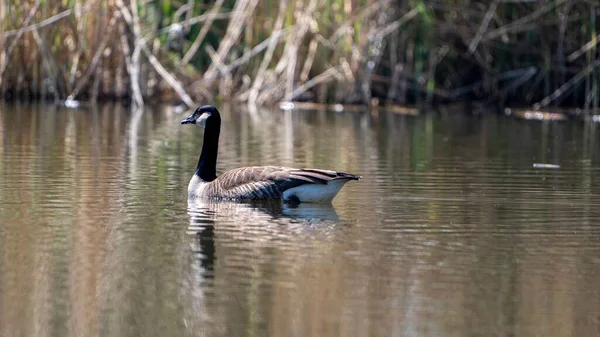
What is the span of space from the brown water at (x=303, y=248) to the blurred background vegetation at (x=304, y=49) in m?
6.55

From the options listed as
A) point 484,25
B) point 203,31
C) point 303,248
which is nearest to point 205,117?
point 303,248

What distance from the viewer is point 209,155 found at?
34.5 feet

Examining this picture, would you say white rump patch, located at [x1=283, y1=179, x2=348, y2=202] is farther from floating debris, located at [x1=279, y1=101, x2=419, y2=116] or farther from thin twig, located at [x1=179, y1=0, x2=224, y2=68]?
floating debris, located at [x1=279, y1=101, x2=419, y2=116]

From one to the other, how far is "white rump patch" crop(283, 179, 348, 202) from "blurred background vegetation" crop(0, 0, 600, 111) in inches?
433

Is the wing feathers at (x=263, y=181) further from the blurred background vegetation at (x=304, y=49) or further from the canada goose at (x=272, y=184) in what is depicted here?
the blurred background vegetation at (x=304, y=49)

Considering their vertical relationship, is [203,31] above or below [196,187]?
above

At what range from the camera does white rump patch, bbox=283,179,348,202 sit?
9.42m

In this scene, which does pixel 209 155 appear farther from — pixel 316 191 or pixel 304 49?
pixel 304 49

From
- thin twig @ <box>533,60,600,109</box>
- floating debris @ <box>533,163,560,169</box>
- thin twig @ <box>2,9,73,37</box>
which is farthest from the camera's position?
thin twig @ <box>533,60,600,109</box>

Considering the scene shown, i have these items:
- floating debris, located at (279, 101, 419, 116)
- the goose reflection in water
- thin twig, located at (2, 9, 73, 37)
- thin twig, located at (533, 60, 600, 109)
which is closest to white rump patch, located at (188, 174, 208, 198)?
the goose reflection in water

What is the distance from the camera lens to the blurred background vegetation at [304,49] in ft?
67.2

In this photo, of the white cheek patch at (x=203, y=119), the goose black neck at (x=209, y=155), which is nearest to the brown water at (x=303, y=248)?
the goose black neck at (x=209, y=155)

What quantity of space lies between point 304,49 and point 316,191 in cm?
1219

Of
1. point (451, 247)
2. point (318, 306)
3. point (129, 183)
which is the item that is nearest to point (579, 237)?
point (451, 247)
